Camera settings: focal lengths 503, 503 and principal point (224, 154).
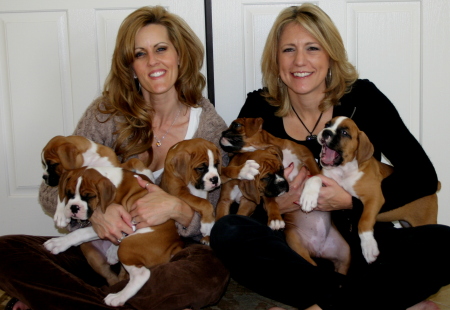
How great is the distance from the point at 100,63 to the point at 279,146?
5.25 ft

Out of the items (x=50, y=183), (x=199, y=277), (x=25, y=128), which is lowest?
(x=199, y=277)

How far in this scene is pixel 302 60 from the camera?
316 cm

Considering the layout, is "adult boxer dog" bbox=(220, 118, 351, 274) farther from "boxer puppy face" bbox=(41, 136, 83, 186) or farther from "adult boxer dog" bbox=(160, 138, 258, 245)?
"boxer puppy face" bbox=(41, 136, 83, 186)

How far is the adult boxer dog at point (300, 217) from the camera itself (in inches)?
122

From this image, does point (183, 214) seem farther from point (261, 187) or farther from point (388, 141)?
point (388, 141)

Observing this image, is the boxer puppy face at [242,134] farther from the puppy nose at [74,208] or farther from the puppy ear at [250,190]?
the puppy nose at [74,208]

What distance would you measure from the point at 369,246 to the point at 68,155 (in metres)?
1.82

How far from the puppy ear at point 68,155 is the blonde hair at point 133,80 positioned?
0.39m

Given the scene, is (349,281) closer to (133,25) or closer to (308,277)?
(308,277)

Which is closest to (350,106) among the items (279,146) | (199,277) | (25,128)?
(279,146)

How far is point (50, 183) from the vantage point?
2971mm

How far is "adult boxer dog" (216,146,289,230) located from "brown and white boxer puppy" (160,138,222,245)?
0.55ft

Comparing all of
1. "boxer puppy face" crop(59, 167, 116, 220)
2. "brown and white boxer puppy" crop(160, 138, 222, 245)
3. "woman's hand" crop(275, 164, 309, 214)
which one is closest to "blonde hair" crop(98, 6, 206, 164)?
"brown and white boxer puppy" crop(160, 138, 222, 245)

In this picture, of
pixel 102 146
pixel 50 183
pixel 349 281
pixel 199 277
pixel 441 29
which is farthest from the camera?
pixel 441 29
